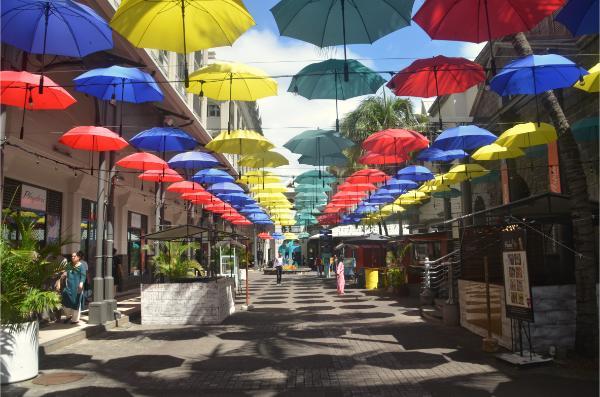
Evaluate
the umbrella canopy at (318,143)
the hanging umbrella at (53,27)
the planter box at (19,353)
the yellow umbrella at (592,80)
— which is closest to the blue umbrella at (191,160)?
the umbrella canopy at (318,143)

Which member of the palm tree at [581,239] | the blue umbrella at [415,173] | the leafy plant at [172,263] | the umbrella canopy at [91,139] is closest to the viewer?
the palm tree at [581,239]

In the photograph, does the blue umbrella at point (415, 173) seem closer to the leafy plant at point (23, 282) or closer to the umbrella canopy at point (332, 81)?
the umbrella canopy at point (332, 81)

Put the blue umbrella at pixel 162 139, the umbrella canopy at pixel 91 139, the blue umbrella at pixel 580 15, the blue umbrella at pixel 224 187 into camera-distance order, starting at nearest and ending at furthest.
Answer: the blue umbrella at pixel 580 15 → the umbrella canopy at pixel 91 139 → the blue umbrella at pixel 162 139 → the blue umbrella at pixel 224 187

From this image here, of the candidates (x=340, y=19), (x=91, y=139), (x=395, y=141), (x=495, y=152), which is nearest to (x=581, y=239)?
(x=495, y=152)

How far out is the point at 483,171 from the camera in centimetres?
1794

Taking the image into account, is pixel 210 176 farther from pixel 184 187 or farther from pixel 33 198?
pixel 33 198

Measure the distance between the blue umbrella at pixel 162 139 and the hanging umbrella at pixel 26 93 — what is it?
4.46 metres

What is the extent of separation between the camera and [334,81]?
1147 centimetres

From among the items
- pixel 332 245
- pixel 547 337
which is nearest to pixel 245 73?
pixel 547 337

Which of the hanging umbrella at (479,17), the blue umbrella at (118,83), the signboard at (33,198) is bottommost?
the signboard at (33,198)

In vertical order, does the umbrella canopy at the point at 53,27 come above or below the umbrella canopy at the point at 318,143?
above

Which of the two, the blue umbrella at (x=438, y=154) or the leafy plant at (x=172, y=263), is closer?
the leafy plant at (x=172, y=263)

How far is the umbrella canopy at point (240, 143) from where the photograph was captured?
43.2 feet

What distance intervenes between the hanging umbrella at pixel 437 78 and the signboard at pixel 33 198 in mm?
10530
